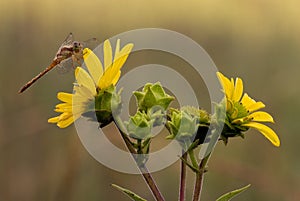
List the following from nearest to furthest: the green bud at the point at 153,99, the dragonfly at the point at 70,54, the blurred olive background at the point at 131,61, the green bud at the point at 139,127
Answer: the green bud at the point at 139,127
the green bud at the point at 153,99
the dragonfly at the point at 70,54
the blurred olive background at the point at 131,61

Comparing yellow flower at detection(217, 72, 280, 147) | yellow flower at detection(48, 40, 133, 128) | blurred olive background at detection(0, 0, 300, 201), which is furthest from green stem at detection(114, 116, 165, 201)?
blurred olive background at detection(0, 0, 300, 201)

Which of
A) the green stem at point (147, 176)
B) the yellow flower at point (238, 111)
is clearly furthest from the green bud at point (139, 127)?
the yellow flower at point (238, 111)

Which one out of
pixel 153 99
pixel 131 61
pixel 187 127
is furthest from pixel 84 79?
pixel 131 61

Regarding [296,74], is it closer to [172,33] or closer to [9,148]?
[172,33]

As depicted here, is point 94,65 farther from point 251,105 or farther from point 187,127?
point 251,105

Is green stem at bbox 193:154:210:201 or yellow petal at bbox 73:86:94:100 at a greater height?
yellow petal at bbox 73:86:94:100

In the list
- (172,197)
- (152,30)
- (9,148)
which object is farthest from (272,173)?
(152,30)

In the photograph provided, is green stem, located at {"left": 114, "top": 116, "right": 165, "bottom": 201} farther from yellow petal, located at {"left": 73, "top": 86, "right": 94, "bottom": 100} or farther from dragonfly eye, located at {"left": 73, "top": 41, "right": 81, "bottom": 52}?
dragonfly eye, located at {"left": 73, "top": 41, "right": 81, "bottom": 52}

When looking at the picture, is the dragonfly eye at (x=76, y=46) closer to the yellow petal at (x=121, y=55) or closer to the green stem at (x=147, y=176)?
the yellow petal at (x=121, y=55)
